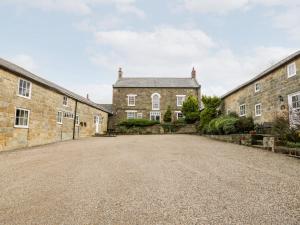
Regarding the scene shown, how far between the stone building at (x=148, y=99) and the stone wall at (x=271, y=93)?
13273 mm

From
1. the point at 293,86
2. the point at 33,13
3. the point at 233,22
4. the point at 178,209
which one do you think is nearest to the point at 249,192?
the point at 178,209

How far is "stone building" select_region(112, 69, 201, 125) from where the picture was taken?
100 ft

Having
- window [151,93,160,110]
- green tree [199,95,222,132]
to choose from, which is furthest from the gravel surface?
window [151,93,160,110]

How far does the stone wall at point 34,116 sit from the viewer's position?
10.4 meters

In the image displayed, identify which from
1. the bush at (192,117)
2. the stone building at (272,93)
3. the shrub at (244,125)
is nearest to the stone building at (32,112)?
the shrub at (244,125)

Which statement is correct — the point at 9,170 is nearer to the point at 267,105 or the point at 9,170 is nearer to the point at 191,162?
the point at 191,162

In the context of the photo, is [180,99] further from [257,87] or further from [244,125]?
[244,125]

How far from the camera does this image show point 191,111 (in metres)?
27.0

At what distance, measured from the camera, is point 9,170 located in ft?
19.7

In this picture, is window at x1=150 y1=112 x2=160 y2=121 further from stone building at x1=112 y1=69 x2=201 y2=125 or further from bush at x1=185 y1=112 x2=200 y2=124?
bush at x1=185 y1=112 x2=200 y2=124

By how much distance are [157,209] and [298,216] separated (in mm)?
2219

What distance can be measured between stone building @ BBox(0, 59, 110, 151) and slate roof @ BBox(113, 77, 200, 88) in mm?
13764

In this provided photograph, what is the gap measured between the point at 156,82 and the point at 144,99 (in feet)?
14.3

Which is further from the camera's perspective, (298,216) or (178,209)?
(178,209)
